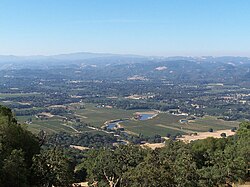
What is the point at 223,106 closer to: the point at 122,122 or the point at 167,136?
the point at 122,122

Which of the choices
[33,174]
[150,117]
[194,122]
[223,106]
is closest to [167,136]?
[194,122]

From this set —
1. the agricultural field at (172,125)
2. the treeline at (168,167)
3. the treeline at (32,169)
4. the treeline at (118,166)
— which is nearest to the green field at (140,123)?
the agricultural field at (172,125)

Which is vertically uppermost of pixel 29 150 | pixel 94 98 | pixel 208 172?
pixel 29 150

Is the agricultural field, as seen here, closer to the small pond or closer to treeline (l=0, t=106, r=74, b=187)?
the small pond

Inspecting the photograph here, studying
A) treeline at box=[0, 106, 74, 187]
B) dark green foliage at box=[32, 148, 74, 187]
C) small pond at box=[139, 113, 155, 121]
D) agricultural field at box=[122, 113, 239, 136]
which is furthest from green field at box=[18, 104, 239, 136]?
dark green foliage at box=[32, 148, 74, 187]

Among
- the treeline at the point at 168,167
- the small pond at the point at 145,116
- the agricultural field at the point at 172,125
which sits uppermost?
the treeline at the point at 168,167

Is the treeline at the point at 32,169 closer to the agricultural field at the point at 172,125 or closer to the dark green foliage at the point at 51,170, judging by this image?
the dark green foliage at the point at 51,170

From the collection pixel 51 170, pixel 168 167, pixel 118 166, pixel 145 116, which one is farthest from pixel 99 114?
pixel 168 167

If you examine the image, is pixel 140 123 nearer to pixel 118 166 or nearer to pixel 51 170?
pixel 118 166
